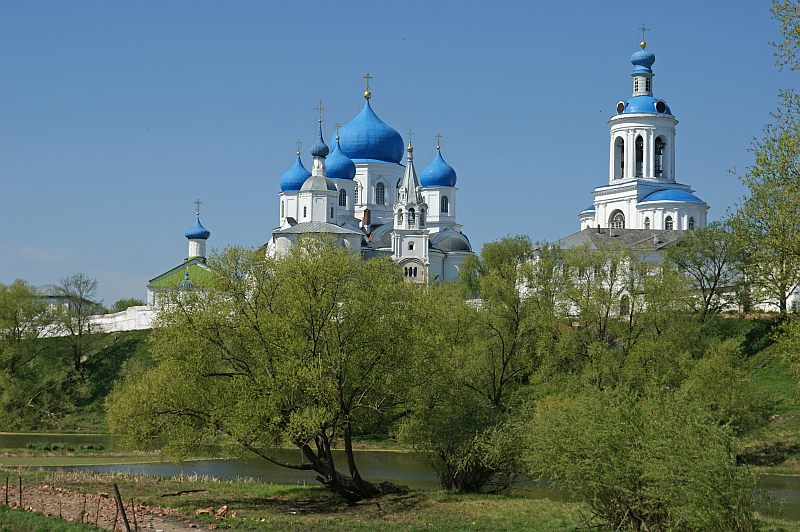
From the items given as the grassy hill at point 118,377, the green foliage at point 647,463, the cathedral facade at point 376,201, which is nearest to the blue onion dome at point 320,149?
the cathedral facade at point 376,201

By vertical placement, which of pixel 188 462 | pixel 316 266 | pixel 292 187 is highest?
pixel 292 187

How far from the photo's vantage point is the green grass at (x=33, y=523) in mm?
17053

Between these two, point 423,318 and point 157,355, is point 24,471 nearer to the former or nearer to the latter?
point 157,355

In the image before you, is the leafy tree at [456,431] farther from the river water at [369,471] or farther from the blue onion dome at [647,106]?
the blue onion dome at [647,106]

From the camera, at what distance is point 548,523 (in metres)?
20.1

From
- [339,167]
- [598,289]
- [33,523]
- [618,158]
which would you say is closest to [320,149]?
[339,167]

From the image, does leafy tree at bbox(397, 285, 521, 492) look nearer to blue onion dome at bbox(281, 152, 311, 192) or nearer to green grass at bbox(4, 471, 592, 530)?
green grass at bbox(4, 471, 592, 530)

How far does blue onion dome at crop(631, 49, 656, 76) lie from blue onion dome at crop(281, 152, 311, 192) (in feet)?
66.1

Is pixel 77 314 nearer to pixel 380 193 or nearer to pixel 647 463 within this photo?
pixel 380 193

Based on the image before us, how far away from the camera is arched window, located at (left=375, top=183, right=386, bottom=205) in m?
71.6

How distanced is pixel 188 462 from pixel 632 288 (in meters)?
13.9

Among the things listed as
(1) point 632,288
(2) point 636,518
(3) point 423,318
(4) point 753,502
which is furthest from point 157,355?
(1) point 632,288

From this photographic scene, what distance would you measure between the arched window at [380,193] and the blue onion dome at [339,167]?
2.58m

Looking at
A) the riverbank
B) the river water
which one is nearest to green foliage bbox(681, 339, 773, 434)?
the river water
